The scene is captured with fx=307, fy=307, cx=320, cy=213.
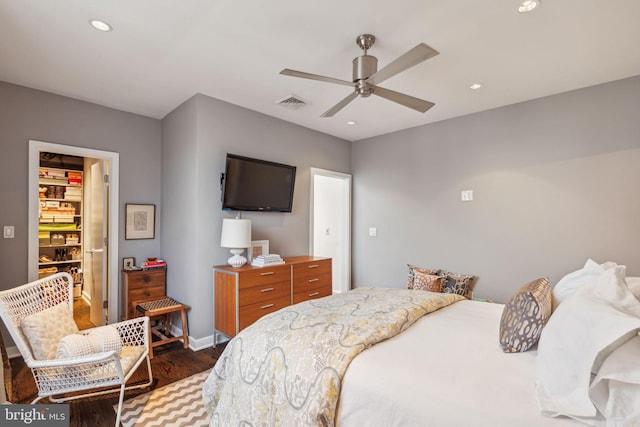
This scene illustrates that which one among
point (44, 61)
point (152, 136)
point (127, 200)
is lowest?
point (127, 200)

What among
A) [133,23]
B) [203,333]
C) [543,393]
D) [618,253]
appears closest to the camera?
[543,393]

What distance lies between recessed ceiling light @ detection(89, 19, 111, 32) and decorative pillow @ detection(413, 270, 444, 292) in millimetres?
3814

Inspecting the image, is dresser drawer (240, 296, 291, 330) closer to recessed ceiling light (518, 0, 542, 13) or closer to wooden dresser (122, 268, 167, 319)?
wooden dresser (122, 268, 167, 319)

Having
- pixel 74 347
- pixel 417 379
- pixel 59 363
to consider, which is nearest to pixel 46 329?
pixel 74 347

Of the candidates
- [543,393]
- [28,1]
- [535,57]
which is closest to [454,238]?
[535,57]

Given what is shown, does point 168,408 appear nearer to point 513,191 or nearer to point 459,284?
point 459,284

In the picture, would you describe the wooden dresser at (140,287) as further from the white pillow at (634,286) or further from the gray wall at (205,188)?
the white pillow at (634,286)

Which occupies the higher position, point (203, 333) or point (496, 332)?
point (496, 332)

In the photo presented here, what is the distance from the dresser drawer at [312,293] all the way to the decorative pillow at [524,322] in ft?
7.74

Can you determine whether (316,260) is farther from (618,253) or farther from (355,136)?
(618,253)

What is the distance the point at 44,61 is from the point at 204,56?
1.34 meters

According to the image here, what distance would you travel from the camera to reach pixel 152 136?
12.6ft

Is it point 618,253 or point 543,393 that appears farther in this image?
point 618,253

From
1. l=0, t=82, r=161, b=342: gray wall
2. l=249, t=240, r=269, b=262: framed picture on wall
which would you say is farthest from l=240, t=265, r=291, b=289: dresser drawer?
l=0, t=82, r=161, b=342: gray wall
